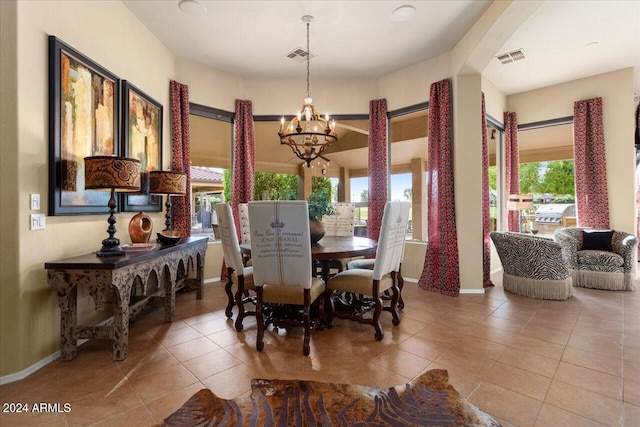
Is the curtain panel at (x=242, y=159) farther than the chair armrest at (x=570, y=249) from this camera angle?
Yes

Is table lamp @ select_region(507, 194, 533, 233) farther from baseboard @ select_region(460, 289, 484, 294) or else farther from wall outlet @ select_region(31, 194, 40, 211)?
wall outlet @ select_region(31, 194, 40, 211)

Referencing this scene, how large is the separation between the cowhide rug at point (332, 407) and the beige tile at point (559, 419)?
0.28 metres

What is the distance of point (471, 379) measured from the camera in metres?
2.12

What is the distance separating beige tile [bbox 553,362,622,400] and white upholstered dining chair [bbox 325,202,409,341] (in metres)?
1.29

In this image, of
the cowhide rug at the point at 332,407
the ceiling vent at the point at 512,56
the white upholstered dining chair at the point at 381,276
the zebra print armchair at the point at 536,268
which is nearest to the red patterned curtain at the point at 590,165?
the ceiling vent at the point at 512,56

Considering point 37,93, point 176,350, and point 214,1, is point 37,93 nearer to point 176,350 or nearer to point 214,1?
point 214,1

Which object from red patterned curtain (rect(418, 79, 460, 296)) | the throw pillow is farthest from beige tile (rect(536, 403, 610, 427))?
the throw pillow

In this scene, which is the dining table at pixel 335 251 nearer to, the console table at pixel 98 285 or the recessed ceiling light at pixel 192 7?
the console table at pixel 98 285

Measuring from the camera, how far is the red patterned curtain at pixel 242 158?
492 cm

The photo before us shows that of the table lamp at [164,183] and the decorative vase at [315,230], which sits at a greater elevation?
the table lamp at [164,183]

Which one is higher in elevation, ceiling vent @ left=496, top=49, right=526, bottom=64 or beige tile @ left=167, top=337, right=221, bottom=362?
ceiling vent @ left=496, top=49, right=526, bottom=64

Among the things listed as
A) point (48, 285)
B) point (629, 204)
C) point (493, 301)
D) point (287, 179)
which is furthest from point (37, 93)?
point (629, 204)

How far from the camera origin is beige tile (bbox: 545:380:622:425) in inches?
68.7

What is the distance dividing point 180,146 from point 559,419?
463 cm
